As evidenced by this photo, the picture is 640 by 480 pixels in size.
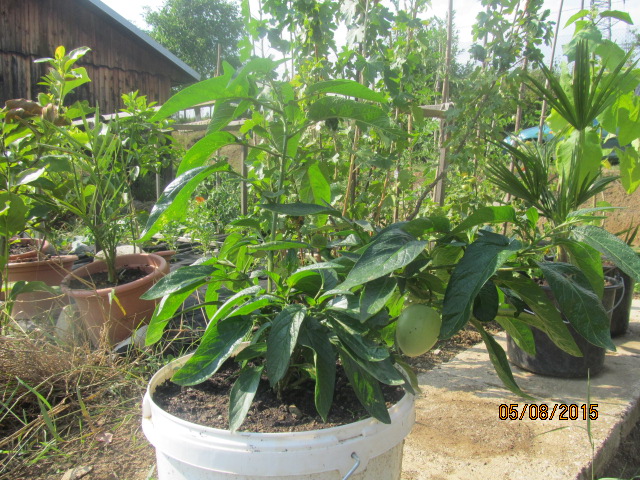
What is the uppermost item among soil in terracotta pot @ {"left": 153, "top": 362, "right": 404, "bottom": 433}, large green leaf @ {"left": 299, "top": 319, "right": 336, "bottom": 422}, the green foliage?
the green foliage

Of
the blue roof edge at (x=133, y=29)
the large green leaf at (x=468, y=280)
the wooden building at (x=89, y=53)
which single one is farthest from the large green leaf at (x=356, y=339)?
the blue roof edge at (x=133, y=29)

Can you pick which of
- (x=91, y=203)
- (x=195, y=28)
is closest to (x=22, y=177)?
(x=91, y=203)

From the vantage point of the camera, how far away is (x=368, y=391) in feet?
2.66

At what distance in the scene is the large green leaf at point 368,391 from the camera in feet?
2.62

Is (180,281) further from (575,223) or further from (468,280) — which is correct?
(575,223)

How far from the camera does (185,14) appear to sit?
35844 millimetres

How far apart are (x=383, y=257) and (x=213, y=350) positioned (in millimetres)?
342

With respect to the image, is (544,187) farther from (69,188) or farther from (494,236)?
(69,188)

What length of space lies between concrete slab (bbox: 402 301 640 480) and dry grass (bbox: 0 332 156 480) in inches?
36.1

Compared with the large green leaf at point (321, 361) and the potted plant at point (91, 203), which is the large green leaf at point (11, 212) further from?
the large green leaf at point (321, 361)

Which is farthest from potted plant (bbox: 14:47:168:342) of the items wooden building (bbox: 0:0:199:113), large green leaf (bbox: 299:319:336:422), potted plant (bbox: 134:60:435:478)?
wooden building (bbox: 0:0:199:113)

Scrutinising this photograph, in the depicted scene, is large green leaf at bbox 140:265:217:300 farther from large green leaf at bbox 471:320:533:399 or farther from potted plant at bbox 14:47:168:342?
potted plant at bbox 14:47:168:342

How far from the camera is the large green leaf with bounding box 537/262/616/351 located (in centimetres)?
73

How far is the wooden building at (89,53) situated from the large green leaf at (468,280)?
7.85 metres
